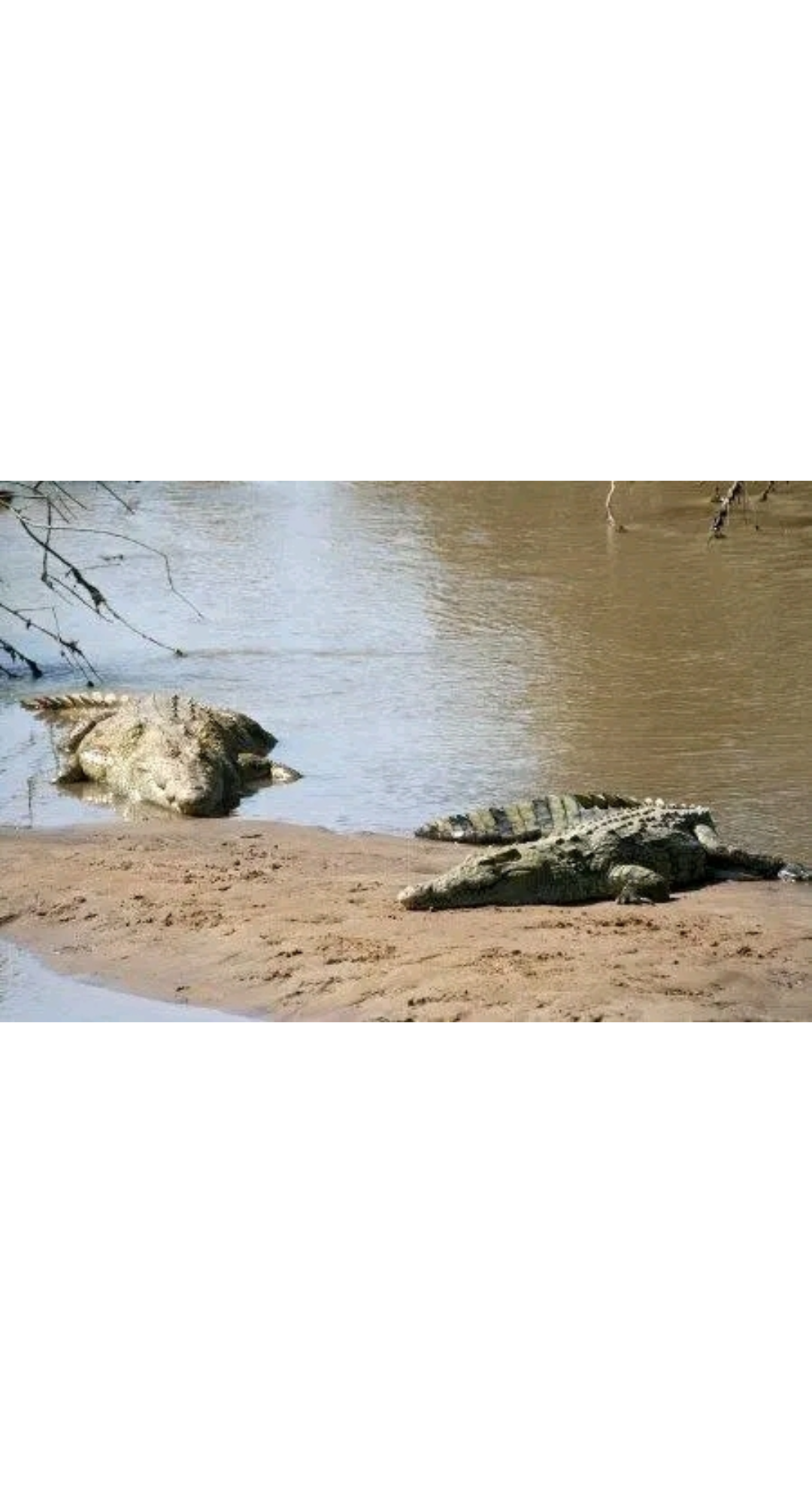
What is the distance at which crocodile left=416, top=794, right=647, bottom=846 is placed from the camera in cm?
681

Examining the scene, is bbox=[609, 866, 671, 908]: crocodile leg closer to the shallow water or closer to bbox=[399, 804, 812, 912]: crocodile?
bbox=[399, 804, 812, 912]: crocodile

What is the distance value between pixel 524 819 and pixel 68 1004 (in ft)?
6.39

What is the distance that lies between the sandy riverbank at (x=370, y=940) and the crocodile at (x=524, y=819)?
0.34 feet

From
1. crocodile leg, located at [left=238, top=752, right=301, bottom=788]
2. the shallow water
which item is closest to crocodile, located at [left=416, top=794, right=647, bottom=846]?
crocodile leg, located at [left=238, top=752, right=301, bottom=788]

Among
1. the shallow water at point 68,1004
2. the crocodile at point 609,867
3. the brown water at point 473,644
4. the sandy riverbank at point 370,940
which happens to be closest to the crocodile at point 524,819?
the sandy riverbank at point 370,940

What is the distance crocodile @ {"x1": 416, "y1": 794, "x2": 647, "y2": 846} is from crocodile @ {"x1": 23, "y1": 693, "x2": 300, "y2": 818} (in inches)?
43.7

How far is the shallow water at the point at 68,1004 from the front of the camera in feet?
17.3

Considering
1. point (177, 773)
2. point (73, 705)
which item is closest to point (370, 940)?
point (177, 773)

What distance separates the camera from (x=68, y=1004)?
543 cm

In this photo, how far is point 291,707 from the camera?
902 cm
